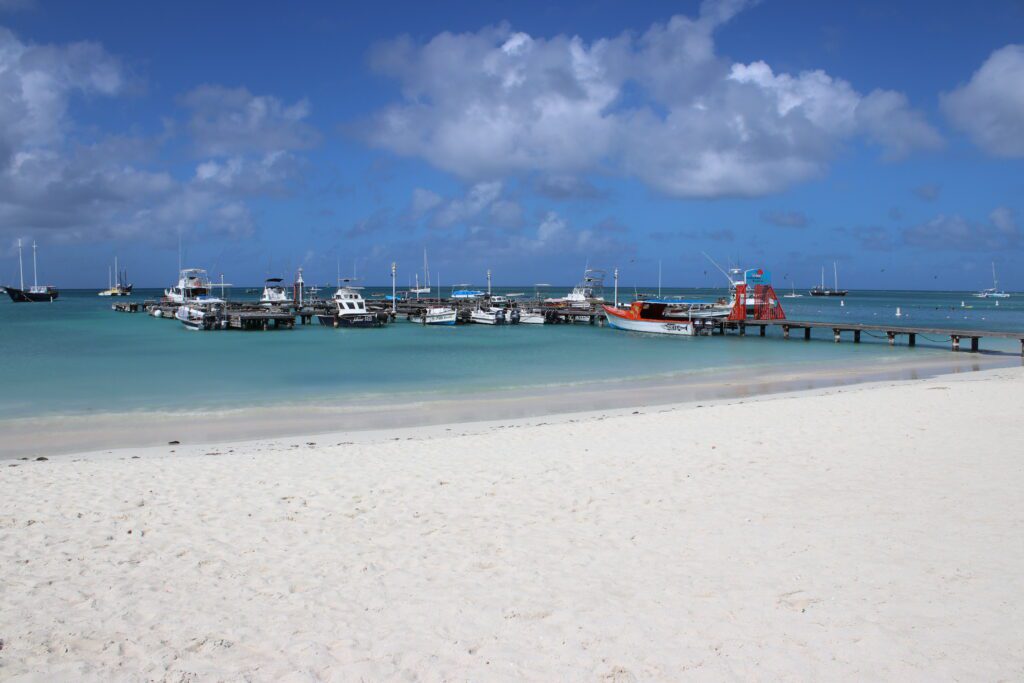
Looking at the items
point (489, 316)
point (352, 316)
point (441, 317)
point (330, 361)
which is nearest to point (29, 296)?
point (352, 316)

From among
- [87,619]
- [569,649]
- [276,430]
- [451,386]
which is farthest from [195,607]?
[451,386]

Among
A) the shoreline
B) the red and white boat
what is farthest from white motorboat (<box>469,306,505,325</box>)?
the shoreline

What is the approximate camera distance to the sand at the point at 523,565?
4195 millimetres

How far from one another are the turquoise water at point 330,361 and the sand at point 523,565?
957 centimetres

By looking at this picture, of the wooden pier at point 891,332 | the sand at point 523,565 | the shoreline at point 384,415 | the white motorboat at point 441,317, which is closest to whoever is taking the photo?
the sand at point 523,565

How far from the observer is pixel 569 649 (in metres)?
4.30

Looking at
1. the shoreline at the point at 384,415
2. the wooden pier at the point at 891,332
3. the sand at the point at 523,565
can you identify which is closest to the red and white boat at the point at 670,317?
the wooden pier at the point at 891,332

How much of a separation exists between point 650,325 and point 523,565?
3811 cm

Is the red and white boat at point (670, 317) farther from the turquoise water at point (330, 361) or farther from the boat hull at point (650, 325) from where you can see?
the turquoise water at point (330, 361)

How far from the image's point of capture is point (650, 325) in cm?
4262

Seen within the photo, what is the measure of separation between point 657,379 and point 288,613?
18570mm

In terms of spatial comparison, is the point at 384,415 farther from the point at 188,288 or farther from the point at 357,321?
the point at 188,288

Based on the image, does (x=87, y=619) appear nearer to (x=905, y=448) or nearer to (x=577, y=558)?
(x=577, y=558)

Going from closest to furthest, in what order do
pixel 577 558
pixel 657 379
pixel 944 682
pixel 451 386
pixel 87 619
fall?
pixel 944 682, pixel 87 619, pixel 577 558, pixel 451 386, pixel 657 379
